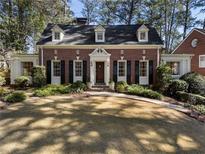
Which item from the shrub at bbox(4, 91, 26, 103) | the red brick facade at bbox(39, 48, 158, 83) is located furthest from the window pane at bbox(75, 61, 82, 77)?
the shrub at bbox(4, 91, 26, 103)

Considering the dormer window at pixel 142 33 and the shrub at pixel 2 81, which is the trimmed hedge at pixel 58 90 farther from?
the dormer window at pixel 142 33

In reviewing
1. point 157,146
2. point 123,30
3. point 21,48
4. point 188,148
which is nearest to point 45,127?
point 157,146

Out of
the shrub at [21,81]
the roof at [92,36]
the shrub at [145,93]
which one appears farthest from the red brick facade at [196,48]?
the shrub at [21,81]

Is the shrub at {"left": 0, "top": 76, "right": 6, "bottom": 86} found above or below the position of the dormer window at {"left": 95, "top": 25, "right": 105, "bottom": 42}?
below

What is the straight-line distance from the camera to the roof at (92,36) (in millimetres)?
20781

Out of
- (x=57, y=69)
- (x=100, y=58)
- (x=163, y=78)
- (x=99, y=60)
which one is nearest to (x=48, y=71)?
(x=57, y=69)

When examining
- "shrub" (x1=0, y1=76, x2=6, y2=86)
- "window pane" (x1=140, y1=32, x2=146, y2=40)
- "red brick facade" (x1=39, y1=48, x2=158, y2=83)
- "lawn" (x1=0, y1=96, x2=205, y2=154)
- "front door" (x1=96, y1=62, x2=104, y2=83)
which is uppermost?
"window pane" (x1=140, y1=32, x2=146, y2=40)

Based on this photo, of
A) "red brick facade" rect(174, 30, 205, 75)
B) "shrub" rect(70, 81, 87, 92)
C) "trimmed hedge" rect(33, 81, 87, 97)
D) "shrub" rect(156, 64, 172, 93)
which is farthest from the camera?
"red brick facade" rect(174, 30, 205, 75)

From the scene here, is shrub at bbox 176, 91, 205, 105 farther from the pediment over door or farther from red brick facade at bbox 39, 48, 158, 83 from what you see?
the pediment over door

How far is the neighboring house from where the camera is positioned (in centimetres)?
2052

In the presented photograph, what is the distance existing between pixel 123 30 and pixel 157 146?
15797mm

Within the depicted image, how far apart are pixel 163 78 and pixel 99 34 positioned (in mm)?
6430

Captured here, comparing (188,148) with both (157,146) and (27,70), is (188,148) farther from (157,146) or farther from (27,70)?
(27,70)

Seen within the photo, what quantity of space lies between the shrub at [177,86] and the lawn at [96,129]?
5175 mm
